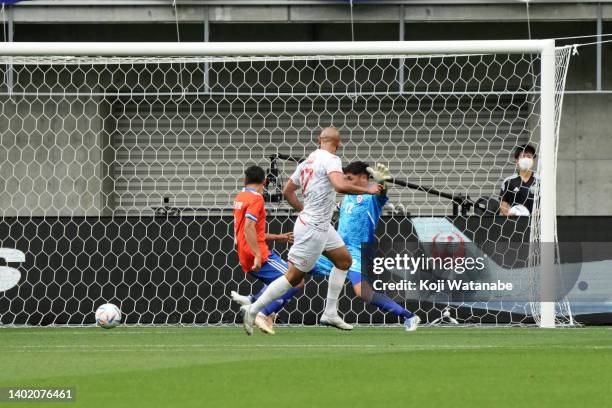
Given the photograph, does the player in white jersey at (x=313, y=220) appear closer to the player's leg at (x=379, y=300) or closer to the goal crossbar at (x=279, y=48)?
the player's leg at (x=379, y=300)

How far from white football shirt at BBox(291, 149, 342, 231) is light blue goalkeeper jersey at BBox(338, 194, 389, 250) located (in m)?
1.60

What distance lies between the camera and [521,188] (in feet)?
47.9

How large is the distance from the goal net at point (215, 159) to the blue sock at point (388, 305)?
1.04 metres

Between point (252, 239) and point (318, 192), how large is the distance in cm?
114

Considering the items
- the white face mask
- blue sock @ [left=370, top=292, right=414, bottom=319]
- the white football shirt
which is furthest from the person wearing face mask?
the white football shirt

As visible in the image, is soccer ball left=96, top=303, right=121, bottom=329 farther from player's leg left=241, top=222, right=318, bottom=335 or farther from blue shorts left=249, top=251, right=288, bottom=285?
player's leg left=241, top=222, right=318, bottom=335

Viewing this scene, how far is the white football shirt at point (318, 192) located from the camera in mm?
11617

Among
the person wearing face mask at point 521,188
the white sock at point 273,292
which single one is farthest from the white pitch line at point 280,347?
the person wearing face mask at point 521,188

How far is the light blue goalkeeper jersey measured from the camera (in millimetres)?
13320

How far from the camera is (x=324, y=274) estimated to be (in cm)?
1370

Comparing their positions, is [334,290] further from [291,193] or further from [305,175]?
[305,175]

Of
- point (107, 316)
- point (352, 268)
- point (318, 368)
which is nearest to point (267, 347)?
point (318, 368)

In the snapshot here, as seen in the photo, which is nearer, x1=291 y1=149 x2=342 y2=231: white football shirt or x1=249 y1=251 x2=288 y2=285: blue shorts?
x1=291 y1=149 x2=342 y2=231: white football shirt

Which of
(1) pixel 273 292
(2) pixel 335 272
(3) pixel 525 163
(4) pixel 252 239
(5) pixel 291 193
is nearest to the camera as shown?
(1) pixel 273 292
